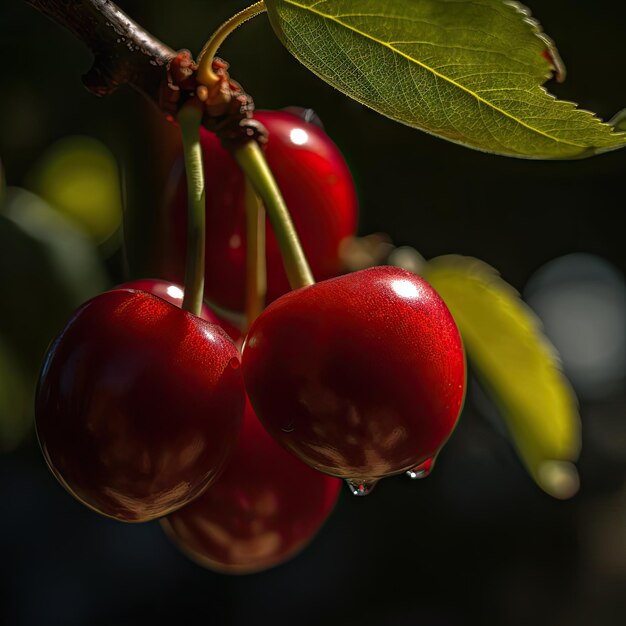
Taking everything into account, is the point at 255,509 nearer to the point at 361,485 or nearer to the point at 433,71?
the point at 361,485

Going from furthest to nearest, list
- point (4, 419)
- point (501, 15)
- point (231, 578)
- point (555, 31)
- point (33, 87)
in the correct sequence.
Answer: point (231, 578) < point (555, 31) < point (33, 87) < point (4, 419) < point (501, 15)

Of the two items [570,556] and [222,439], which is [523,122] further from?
[570,556]

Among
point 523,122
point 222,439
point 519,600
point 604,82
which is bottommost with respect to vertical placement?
point 519,600

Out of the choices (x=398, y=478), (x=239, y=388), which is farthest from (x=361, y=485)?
(x=398, y=478)

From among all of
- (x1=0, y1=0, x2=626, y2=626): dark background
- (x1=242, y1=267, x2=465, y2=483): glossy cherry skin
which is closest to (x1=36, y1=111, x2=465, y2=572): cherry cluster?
(x1=242, y1=267, x2=465, y2=483): glossy cherry skin

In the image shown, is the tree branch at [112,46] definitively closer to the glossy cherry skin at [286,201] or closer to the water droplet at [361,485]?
the glossy cherry skin at [286,201]

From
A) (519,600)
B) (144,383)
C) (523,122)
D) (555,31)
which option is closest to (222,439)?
(144,383)

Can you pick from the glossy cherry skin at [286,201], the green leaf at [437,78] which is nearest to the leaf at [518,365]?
the glossy cherry skin at [286,201]
